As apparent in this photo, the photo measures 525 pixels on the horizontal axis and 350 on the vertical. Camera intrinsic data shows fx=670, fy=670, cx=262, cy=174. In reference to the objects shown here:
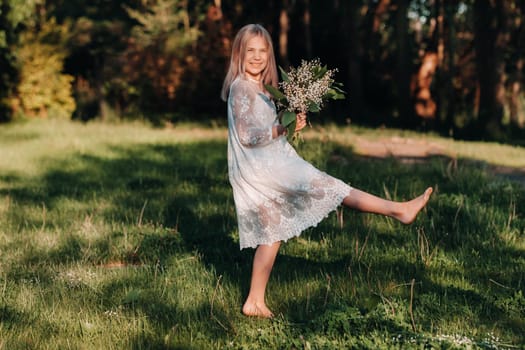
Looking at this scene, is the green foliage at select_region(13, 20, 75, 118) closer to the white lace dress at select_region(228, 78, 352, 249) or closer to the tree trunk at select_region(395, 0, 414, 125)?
the tree trunk at select_region(395, 0, 414, 125)

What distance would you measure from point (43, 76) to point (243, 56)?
1565cm

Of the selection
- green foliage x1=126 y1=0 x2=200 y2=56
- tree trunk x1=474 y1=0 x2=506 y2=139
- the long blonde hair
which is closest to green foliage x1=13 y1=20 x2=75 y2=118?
green foliage x1=126 y1=0 x2=200 y2=56

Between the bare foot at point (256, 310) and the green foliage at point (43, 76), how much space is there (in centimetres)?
1563

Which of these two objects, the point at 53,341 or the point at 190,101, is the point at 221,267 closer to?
the point at 53,341

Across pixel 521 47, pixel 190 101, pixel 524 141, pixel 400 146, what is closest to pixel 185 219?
pixel 400 146

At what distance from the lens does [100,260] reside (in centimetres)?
532

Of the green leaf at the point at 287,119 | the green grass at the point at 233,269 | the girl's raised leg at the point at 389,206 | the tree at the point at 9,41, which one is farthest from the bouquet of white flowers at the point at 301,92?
the tree at the point at 9,41

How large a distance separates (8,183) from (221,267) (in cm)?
499

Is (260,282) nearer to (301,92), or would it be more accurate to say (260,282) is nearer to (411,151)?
(301,92)

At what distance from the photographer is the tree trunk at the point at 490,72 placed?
1562 cm

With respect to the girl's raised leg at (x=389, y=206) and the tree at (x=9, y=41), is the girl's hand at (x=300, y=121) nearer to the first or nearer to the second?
the girl's raised leg at (x=389, y=206)

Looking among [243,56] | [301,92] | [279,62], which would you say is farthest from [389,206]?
[279,62]

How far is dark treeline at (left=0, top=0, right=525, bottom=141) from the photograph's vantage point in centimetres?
1680

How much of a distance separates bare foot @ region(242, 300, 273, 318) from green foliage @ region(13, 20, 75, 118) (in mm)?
15633
